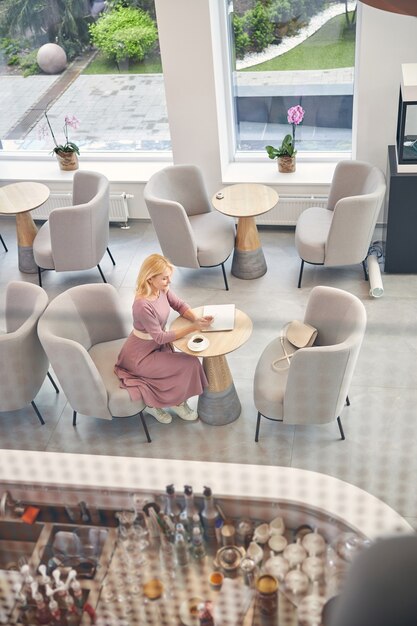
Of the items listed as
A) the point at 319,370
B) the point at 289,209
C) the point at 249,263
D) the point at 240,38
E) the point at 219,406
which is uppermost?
the point at 240,38

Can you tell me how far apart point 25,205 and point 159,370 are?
192cm

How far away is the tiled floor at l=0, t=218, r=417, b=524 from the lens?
10.4ft

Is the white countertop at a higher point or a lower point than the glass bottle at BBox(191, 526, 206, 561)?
higher

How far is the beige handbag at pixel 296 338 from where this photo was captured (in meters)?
3.29

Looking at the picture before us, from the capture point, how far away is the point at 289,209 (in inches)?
195

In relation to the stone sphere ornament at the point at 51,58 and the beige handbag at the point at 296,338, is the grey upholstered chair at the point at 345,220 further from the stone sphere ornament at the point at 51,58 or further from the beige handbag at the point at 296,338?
the stone sphere ornament at the point at 51,58

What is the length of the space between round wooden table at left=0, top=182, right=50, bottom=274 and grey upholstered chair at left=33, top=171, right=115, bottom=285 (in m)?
0.17

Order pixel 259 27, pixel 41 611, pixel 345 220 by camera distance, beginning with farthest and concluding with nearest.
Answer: pixel 259 27 < pixel 345 220 < pixel 41 611

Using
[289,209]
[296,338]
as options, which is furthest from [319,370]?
[289,209]

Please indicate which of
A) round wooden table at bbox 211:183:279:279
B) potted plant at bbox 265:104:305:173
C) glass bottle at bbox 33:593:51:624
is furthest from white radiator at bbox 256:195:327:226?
glass bottle at bbox 33:593:51:624

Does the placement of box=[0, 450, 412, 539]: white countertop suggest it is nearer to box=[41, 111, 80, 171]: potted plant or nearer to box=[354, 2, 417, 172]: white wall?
box=[354, 2, 417, 172]: white wall

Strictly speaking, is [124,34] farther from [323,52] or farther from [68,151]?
[323,52]

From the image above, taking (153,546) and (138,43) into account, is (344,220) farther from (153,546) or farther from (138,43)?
(153,546)

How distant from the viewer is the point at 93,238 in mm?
4441
